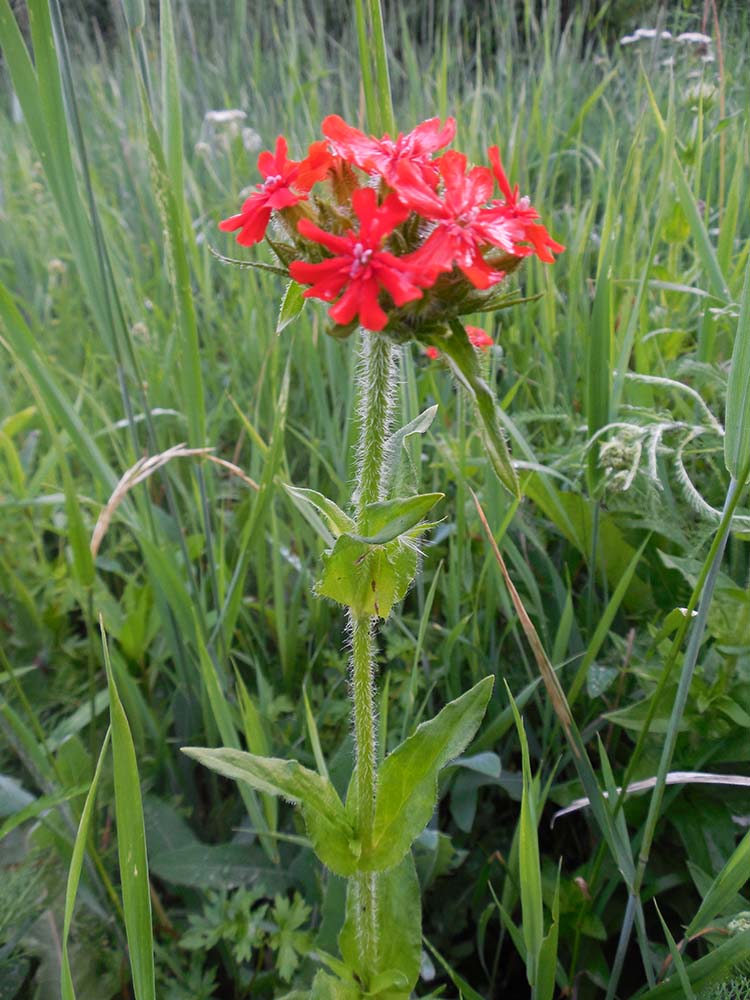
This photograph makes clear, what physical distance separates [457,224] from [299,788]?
79cm

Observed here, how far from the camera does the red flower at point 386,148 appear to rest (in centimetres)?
97

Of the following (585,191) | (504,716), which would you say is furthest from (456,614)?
(585,191)

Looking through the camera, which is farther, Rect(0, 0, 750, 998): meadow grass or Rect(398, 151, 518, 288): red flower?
Rect(0, 0, 750, 998): meadow grass

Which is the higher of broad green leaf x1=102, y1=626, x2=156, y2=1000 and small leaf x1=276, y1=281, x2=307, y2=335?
small leaf x1=276, y1=281, x2=307, y2=335

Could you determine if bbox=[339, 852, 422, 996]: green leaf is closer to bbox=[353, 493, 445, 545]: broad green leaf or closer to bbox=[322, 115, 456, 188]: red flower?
bbox=[353, 493, 445, 545]: broad green leaf

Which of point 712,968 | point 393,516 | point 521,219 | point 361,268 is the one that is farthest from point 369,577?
point 712,968

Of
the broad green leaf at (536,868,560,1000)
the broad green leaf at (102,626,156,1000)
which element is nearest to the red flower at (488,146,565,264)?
the broad green leaf at (102,626,156,1000)

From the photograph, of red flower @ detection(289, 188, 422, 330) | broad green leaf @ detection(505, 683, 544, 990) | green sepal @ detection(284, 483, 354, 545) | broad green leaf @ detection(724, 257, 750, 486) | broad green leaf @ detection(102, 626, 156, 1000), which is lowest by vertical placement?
broad green leaf @ detection(505, 683, 544, 990)

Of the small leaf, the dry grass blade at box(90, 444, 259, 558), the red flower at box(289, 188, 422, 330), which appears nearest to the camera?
the red flower at box(289, 188, 422, 330)

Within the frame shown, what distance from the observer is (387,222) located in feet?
2.85

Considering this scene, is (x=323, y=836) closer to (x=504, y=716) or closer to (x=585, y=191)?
(x=504, y=716)

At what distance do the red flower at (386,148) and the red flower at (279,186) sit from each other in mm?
43

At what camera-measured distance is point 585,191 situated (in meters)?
3.50

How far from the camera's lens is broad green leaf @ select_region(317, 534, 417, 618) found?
98 centimetres
